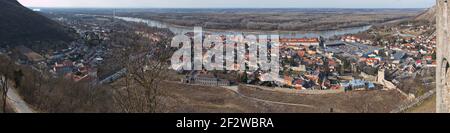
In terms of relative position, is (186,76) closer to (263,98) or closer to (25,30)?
(263,98)

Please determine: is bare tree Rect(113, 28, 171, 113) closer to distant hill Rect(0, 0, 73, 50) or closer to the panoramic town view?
the panoramic town view

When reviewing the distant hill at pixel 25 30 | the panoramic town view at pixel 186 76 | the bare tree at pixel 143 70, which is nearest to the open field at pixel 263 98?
the panoramic town view at pixel 186 76

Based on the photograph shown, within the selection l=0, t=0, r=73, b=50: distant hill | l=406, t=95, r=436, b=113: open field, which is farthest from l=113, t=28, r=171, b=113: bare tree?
l=0, t=0, r=73, b=50: distant hill

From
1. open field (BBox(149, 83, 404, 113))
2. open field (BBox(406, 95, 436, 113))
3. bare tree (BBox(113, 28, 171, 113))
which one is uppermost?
bare tree (BBox(113, 28, 171, 113))

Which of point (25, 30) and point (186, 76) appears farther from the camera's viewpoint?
point (25, 30)

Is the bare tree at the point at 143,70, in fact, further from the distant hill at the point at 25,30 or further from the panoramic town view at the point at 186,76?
the distant hill at the point at 25,30

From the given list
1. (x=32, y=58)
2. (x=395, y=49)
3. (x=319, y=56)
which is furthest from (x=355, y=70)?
(x=32, y=58)

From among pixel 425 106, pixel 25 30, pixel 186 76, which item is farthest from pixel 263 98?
pixel 25 30
